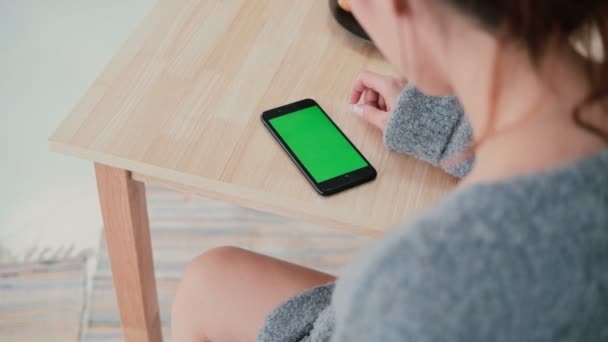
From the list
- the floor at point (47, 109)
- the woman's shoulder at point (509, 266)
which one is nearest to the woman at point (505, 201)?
the woman's shoulder at point (509, 266)

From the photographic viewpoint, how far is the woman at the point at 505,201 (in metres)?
0.47

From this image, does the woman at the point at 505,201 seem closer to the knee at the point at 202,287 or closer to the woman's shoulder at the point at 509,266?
the woman's shoulder at the point at 509,266

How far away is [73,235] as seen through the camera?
1461mm

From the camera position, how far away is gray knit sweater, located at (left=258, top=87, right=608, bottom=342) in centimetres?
47

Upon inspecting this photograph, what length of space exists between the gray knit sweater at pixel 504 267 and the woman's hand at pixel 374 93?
377mm

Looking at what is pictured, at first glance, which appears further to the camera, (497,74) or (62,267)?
(62,267)

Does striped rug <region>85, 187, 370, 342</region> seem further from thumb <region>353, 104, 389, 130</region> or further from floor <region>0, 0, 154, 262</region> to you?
thumb <region>353, 104, 389, 130</region>

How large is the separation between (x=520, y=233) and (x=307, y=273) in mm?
463

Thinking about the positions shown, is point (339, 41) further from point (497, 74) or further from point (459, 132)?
point (497, 74)

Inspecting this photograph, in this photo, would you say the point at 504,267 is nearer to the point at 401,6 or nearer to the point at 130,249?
the point at 401,6

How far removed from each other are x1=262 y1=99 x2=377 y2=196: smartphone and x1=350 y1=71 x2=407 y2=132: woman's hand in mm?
40

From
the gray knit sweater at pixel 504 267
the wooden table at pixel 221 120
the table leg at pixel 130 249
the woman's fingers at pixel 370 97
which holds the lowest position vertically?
the table leg at pixel 130 249

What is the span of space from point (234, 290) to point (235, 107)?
0.21 meters

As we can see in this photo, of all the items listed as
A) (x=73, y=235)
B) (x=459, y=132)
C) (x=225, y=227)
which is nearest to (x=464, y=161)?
(x=459, y=132)
